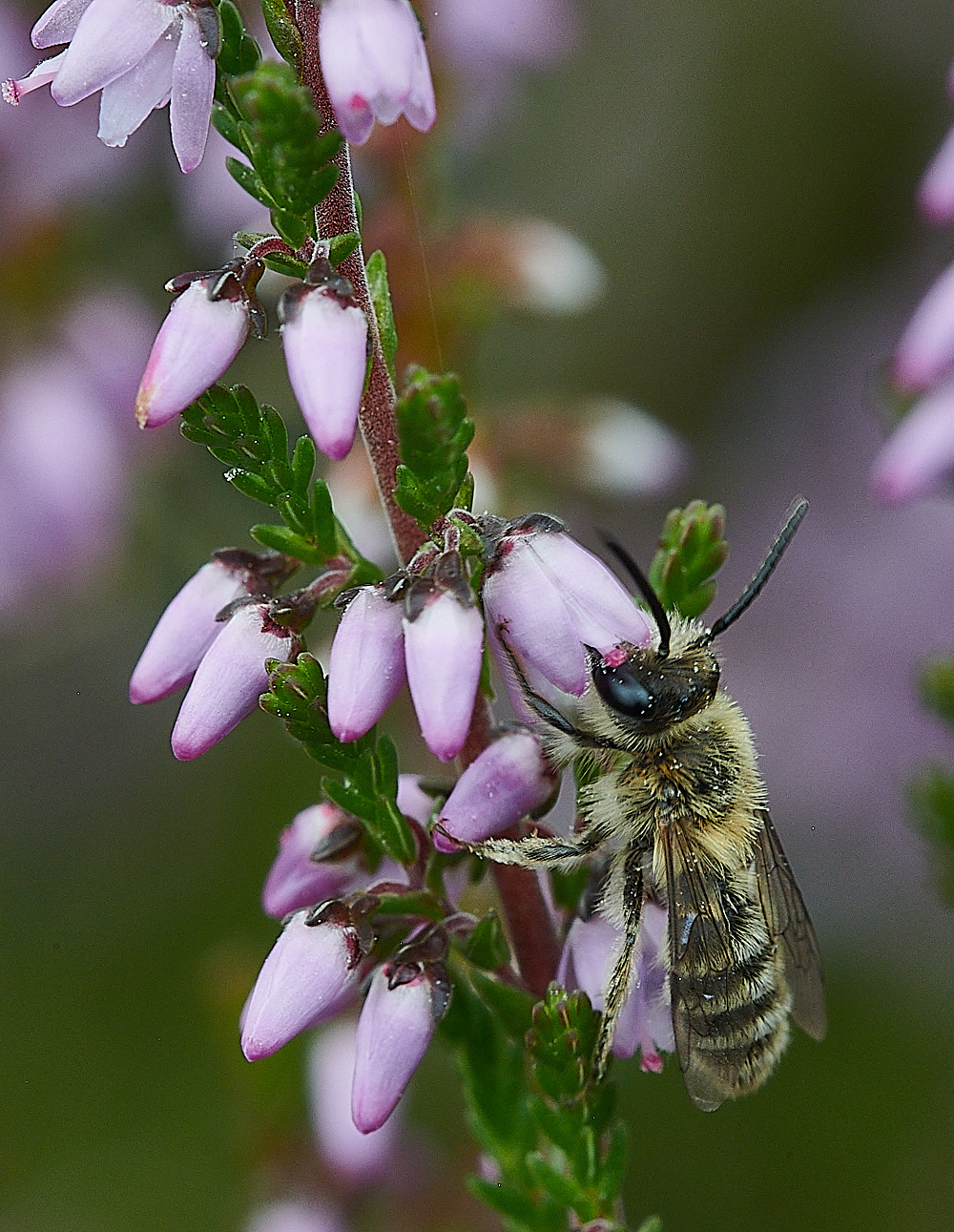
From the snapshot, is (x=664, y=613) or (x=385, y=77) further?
(x=664, y=613)

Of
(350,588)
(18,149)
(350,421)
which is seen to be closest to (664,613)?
(350,588)

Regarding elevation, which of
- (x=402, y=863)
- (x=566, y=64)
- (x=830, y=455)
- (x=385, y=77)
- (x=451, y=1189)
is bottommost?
(x=451, y=1189)

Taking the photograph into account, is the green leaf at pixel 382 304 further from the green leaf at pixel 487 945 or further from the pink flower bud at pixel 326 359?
the green leaf at pixel 487 945

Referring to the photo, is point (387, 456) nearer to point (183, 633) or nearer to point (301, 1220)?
point (183, 633)

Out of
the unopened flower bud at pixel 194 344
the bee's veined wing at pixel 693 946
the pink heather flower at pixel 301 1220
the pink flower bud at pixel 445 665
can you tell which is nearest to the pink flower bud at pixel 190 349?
the unopened flower bud at pixel 194 344

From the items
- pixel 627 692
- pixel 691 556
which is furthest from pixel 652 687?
pixel 691 556

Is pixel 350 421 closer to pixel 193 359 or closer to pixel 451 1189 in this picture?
pixel 193 359

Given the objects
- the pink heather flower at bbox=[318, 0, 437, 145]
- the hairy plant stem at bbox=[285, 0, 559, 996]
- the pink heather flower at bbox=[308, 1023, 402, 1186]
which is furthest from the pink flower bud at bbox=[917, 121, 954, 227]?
the pink heather flower at bbox=[308, 1023, 402, 1186]
